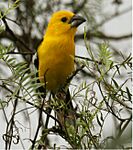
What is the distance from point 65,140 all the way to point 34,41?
1339 millimetres

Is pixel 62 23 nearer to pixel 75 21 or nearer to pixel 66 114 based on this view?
pixel 75 21

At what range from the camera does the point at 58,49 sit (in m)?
1.64

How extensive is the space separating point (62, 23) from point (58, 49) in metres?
0.19

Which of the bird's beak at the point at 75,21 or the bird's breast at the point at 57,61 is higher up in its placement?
the bird's beak at the point at 75,21

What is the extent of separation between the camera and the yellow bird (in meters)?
1.57

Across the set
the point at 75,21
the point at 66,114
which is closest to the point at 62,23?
the point at 75,21

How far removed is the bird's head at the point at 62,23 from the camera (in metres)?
1.74

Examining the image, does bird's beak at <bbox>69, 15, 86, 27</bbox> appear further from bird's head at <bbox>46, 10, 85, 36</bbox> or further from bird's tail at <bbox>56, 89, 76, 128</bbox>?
bird's tail at <bbox>56, 89, 76, 128</bbox>

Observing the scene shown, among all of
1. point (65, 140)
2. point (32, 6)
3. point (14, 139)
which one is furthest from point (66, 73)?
point (65, 140)

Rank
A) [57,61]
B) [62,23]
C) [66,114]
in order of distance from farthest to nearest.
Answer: [62,23] < [57,61] < [66,114]

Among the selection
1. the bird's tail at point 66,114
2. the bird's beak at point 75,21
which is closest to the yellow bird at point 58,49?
the bird's beak at point 75,21

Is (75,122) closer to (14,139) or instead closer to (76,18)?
(14,139)

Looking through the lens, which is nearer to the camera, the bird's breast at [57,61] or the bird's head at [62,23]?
the bird's breast at [57,61]

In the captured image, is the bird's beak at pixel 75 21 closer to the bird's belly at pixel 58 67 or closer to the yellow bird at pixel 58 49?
the yellow bird at pixel 58 49
